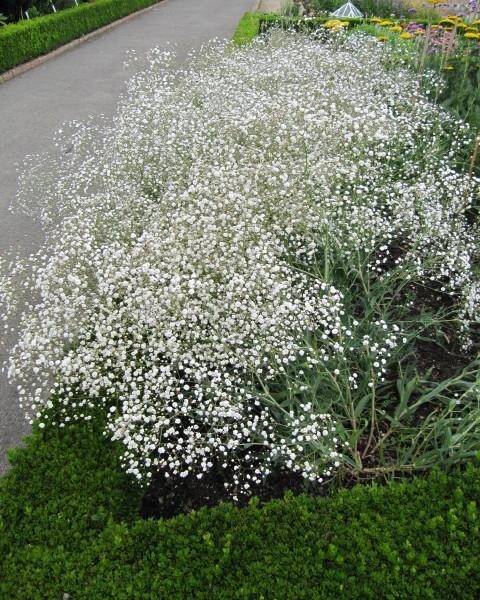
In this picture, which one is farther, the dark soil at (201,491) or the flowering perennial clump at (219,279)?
the dark soil at (201,491)

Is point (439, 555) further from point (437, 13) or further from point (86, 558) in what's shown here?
point (437, 13)

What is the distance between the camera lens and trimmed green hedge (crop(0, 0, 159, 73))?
1312 cm

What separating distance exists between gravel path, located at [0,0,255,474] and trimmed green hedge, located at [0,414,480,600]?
1.16 metres

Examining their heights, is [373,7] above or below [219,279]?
below

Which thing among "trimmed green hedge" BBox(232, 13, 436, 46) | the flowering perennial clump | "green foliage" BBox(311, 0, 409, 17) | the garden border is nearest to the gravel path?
the garden border

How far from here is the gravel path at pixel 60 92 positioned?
6480mm

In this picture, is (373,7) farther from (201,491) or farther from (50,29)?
(201,491)

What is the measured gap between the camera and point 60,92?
1188 centimetres

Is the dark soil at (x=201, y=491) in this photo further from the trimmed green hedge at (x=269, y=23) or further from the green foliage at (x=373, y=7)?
the green foliage at (x=373, y=7)

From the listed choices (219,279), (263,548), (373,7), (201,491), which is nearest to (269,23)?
(373,7)

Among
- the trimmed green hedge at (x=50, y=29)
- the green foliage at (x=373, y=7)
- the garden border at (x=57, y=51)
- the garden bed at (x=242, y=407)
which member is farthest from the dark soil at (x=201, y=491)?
the green foliage at (x=373, y=7)

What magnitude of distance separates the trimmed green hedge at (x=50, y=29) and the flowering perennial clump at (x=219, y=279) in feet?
29.5

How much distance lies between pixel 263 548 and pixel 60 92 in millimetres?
11469

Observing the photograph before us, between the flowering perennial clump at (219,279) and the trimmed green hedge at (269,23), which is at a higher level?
the flowering perennial clump at (219,279)
